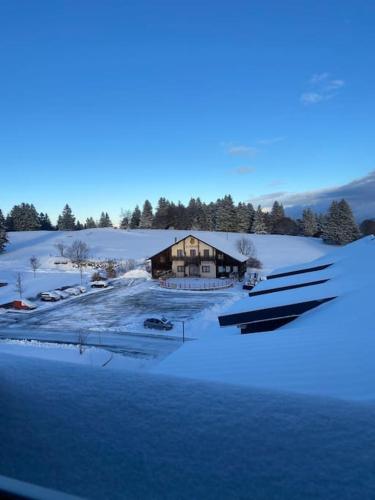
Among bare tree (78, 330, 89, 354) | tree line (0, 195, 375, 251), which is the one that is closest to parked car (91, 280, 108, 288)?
bare tree (78, 330, 89, 354)

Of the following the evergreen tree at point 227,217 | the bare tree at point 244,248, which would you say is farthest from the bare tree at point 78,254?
the evergreen tree at point 227,217

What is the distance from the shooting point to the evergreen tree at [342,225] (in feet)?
232

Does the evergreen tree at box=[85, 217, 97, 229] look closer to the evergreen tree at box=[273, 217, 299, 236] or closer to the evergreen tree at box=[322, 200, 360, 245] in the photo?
the evergreen tree at box=[273, 217, 299, 236]

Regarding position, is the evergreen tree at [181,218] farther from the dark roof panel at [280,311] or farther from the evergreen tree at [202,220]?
the dark roof panel at [280,311]

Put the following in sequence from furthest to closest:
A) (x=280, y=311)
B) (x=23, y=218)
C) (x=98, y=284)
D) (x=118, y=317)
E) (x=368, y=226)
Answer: (x=23, y=218) → (x=368, y=226) → (x=98, y=284) → (x=118, y=317) → (x=280, y=311)

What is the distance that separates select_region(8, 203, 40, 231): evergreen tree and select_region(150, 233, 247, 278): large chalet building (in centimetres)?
6327

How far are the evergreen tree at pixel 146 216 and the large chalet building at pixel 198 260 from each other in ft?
182

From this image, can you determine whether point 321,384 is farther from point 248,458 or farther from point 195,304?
point 195,304

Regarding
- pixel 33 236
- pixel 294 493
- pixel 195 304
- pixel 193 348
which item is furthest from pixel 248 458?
pixel 33 236

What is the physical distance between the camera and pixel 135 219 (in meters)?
108

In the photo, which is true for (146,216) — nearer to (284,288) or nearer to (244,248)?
(244,248)

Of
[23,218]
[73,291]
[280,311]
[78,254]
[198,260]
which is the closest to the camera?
[280,311]

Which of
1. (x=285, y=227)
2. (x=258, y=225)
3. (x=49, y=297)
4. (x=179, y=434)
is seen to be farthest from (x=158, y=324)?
(x=285, y=227)

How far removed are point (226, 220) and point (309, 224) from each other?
72.1 feet
